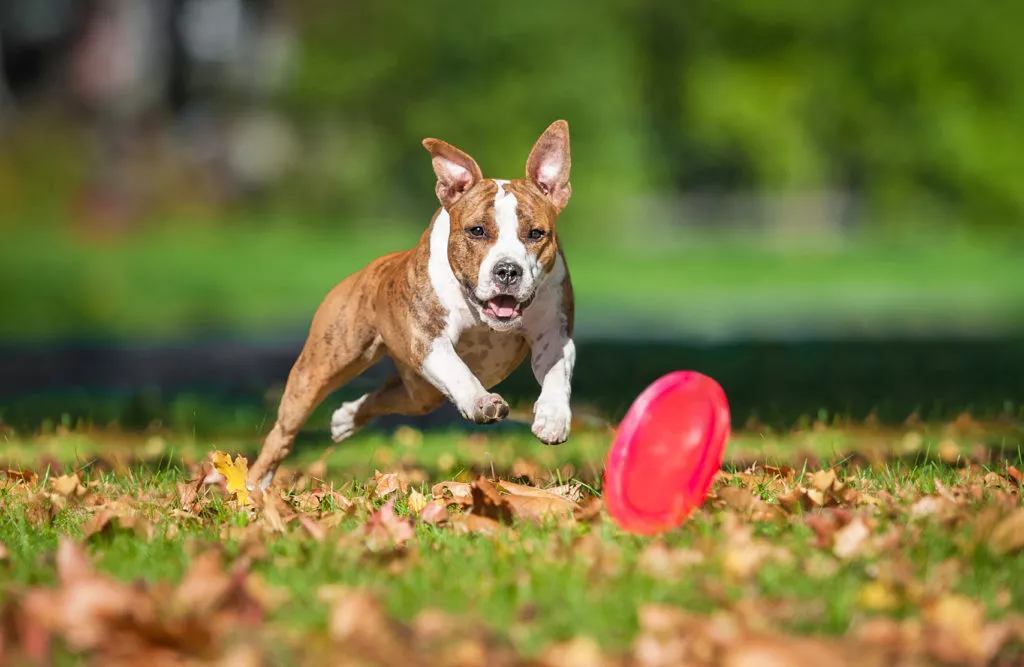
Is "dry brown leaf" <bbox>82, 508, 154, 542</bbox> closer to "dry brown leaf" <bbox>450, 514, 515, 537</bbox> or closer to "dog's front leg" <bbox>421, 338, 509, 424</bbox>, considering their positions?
"dry brown leaf" <bbox>450, 514, 515, 537</bbox>

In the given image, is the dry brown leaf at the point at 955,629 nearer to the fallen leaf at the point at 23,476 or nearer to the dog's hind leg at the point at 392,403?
the dog's hind leg at the point at 392,403

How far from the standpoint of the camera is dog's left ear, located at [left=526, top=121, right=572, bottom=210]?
6.25 metres

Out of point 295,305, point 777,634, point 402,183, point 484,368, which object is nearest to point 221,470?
point 484,368

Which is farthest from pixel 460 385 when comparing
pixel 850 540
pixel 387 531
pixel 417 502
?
pixel 850 540

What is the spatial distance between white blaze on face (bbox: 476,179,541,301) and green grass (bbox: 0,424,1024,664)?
0.90m

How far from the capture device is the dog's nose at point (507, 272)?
5.68 metres

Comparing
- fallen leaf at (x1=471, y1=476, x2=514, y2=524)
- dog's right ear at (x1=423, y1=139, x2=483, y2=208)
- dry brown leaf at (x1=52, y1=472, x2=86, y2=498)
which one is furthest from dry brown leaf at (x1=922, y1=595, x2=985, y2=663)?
dry brown leaf at (x1=52, y1=472, x2=86, y2=498)

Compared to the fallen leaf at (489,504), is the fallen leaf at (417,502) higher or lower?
lower

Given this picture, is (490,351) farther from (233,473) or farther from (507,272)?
(233,473)

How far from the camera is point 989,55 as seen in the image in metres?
36.6

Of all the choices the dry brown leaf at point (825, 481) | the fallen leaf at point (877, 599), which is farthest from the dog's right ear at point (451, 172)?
the fallen leaf at point (877, 599)

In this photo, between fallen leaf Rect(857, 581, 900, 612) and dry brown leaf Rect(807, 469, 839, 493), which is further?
dry brown leaf Rect(807, 469, 839, 493)

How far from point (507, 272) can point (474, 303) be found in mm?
332

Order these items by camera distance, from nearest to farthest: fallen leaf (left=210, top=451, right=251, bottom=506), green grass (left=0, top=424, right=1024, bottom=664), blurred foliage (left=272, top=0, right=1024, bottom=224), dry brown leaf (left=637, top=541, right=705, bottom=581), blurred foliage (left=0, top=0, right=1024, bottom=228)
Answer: green grass (left=0, top=424, right=1024, bottom=664) → dry brown leaf (left=637, top=541, right=705, bottom=581) → fallen leaf (left=210, top=451, right=251, bottom=506) → blurred foliage (left=0, top=0, right=1024, bottom=228) → blurred foliage (left=272, top=0, right=1024, bottom=224)
